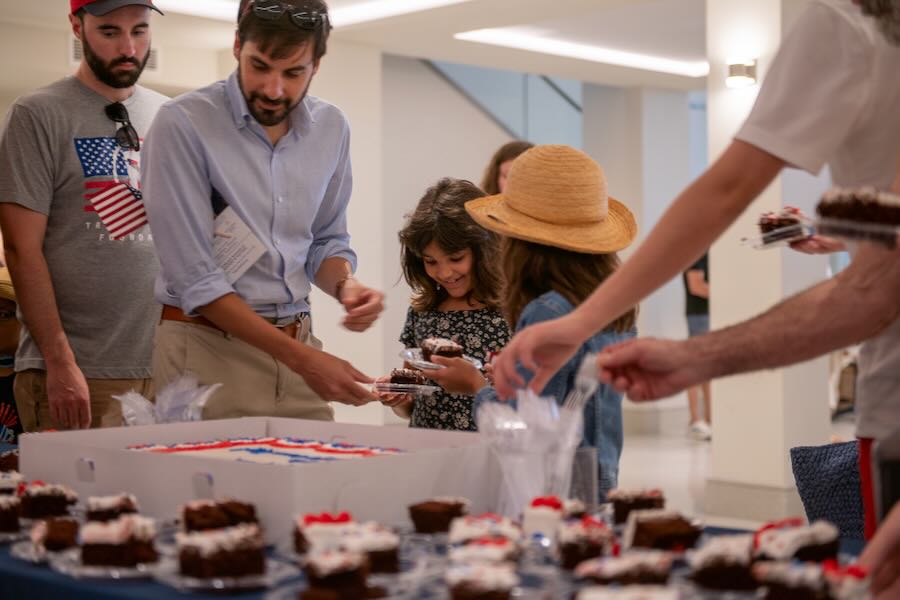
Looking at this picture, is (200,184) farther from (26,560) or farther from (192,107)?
(26,560)

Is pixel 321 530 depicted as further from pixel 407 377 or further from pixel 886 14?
pixel 407 377

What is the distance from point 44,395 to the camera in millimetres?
3455

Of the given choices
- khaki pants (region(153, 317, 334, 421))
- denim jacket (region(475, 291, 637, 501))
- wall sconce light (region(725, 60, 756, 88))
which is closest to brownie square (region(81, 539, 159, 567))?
denim jacket (region(475, 291, 637, 501))

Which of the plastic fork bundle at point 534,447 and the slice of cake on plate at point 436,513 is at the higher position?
the plastic fork bundle at point 534,447

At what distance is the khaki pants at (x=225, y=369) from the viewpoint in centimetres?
281

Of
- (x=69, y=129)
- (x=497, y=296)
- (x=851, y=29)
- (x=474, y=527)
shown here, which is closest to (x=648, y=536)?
(x=474, y=527)

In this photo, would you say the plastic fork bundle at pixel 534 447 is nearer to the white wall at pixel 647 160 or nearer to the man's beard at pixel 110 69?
the man's beard at pixel 110 69

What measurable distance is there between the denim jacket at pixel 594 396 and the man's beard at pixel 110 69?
1543 mm

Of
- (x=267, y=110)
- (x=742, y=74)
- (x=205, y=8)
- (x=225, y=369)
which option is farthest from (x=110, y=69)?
(x=205, y=8)

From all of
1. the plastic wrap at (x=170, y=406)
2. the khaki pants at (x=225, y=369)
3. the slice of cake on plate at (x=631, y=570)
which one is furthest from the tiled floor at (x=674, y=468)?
the slice of cake on plate at (x=631, y=570)

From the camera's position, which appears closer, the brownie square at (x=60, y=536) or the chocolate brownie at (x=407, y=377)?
the brownie square at (x=60, y=536)

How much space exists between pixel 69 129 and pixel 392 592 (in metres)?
2.28

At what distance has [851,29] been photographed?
5.97ft

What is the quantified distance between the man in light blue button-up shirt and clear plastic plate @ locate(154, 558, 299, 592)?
988 millimetres
